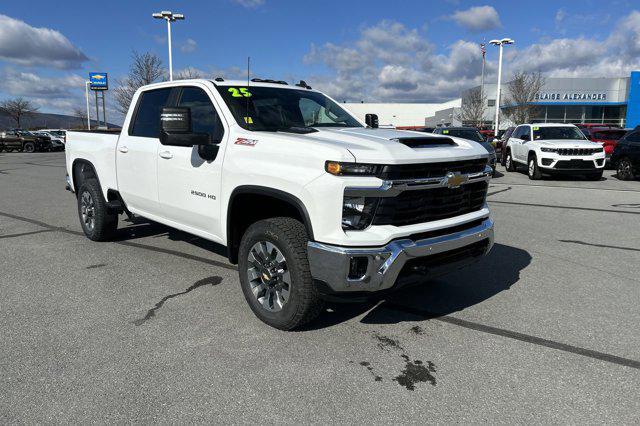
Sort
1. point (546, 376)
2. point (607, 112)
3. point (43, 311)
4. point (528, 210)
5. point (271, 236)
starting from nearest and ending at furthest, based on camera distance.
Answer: point (546, 376), point (271, 236), point (43, 311), point (528, 210), point (607, 112)

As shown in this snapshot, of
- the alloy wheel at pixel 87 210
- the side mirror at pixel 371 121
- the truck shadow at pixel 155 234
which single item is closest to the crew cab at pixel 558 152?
the side mirror at pixel 371 121

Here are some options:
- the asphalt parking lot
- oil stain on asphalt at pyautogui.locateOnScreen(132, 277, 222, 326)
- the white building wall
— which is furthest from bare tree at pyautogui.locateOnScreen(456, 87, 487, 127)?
oil stain on asphalt at pyautogui.locateOnScreen(132, 277, 222, 326)

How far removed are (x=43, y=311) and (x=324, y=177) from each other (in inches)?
109

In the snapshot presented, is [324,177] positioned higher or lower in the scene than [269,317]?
higher

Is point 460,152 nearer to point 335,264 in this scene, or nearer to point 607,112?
point 335,264

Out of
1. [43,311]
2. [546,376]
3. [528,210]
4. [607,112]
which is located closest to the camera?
[546,376]

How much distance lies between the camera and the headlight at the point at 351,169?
3154 mm

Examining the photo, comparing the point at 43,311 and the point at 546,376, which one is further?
the point at 43,311

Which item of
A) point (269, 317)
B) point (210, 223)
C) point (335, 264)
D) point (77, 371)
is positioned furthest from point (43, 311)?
point (335, 264)

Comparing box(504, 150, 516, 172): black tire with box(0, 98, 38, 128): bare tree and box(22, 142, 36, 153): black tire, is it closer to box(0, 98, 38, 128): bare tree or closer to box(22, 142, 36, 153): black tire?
box(22, 142, 36, 153): black tire

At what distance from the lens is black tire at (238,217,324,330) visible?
3.39 m

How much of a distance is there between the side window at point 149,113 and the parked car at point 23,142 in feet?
128

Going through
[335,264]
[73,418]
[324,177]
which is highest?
[324,177]

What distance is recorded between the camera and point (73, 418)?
2.66m
